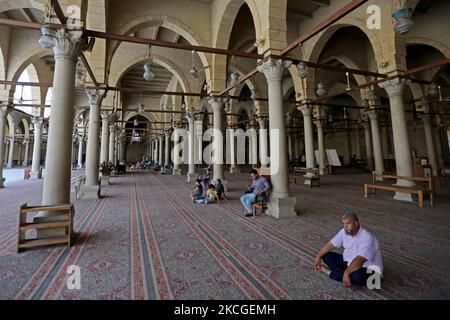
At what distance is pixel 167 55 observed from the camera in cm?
1448

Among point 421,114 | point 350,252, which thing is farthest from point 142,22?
point 421,114

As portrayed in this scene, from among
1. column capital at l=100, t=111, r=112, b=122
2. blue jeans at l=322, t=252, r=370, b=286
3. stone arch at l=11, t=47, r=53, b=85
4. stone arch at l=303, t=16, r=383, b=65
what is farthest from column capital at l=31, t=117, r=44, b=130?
blue jeans at l=322, t=252, r=370, b=286

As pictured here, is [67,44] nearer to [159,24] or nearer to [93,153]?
[93,153]

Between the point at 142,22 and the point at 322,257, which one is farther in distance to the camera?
the point at 142,22

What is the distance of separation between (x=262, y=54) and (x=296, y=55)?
24.8ft

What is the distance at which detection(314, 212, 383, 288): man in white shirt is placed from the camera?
7.65 ft

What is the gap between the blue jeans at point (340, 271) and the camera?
2.37 metres

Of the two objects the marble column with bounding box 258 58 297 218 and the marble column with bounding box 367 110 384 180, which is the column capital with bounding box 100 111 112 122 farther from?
the marble column with bounding box 367 110 384 180

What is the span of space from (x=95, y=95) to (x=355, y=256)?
9918 millimetres

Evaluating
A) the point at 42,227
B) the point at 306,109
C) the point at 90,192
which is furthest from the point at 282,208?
the point at 306,109

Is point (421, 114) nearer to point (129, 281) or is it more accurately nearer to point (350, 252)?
point (350, 252)

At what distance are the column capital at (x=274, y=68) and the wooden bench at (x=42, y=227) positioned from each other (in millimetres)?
5443

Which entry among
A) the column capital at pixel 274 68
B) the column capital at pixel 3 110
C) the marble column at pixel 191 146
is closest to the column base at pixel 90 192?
the marble column at pixel 191 146

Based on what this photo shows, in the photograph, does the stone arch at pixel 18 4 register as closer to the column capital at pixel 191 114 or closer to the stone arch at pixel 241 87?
the column capital at pixel 191 114
